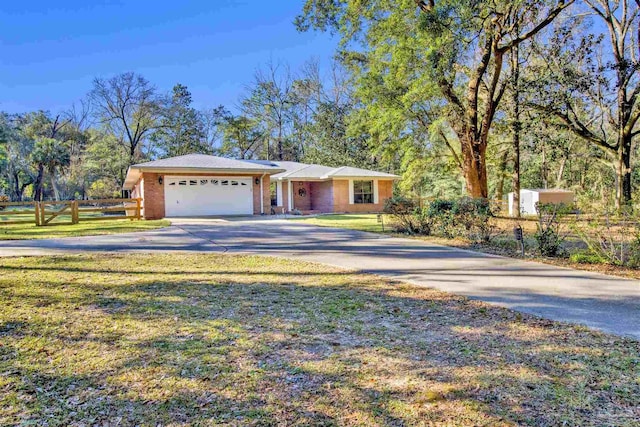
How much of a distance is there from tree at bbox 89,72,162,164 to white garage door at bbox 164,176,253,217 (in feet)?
64.1

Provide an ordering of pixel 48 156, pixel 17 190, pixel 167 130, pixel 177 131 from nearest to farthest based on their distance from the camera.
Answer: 1. pixel 48 156
2. pixel 177 131
3. pixel 167 130
4. pixel 17 190

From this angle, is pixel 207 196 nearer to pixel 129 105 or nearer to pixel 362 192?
pixel 362 192

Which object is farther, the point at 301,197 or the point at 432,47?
the point at 301,197

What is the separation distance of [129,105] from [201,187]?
21.6 meters

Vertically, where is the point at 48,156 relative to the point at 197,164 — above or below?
above

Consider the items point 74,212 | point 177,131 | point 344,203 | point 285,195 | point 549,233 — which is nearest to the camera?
point 549,233

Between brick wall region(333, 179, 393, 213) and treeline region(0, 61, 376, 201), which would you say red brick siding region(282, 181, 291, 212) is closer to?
brick wall region(333, 179, 393, 213)

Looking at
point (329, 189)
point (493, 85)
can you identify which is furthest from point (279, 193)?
point (493, 85)

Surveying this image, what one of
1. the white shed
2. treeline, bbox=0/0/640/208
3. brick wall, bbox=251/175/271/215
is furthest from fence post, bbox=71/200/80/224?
the white shed

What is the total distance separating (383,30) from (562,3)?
607cm

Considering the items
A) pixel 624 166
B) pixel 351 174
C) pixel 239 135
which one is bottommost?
pixel 624 166

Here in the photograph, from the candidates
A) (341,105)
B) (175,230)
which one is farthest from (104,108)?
(175,230)

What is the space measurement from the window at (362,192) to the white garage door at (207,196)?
6.96 metres

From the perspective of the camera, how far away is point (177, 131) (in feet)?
123
